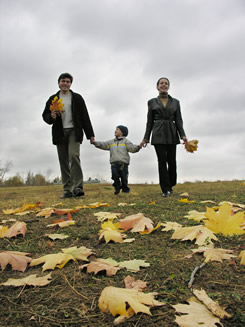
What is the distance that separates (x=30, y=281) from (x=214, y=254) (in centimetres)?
93

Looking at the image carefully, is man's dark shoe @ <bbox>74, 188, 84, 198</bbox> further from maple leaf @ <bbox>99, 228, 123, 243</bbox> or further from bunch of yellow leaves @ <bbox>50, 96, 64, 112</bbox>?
maple leaf @ <bbox>99, 228, 123, 243</bbox>

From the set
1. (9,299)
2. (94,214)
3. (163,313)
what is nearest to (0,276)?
(9,299)

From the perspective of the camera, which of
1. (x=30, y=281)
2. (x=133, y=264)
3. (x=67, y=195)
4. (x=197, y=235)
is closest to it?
(x=30, y=281)

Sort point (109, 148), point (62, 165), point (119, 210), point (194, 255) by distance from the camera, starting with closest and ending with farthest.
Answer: point (194, 255)
point (119, 210)
point (62, 165)
point (109, 148)

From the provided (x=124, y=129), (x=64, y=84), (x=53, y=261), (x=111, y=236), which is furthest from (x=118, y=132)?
(x=53, y=261)

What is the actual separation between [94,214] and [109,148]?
3.32 m

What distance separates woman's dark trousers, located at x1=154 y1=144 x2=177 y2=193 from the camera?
459cm

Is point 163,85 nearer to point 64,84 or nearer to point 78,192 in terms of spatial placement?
point 64,84

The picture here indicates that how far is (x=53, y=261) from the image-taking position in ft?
4.93

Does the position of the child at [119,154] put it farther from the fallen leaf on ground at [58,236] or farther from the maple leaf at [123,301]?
the maple leaf at [123,301]

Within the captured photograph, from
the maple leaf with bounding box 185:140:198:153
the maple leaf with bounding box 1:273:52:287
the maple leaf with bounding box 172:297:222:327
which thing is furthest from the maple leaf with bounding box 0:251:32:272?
the maple leaf with bounding box 185:140:198:153

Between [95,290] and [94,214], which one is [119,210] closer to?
[94,214]

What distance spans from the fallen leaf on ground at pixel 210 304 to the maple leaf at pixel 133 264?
0.34 m

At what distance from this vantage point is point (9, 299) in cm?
119
